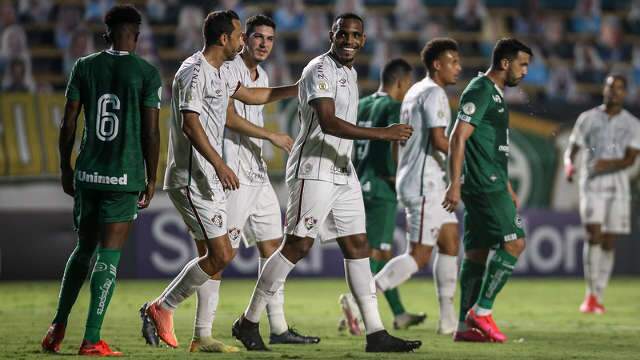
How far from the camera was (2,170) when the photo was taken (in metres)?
15.7

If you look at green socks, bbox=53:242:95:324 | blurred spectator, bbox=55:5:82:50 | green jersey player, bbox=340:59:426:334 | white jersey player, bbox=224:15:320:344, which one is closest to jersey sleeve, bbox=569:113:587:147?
green jersey player, bbox=340:59:426:334

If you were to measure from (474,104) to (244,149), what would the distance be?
65.1 inches

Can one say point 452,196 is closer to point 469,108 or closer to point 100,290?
point 469,108

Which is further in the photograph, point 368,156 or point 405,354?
point 368,156

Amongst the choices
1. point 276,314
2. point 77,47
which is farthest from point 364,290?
point 77,47

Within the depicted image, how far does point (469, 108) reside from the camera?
27.1 ft

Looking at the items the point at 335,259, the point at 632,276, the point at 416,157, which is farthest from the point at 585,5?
the point at 416,157

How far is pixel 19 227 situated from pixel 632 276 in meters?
8.83

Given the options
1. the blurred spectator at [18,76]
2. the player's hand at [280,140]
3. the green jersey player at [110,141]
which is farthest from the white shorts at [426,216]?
the blurred spectator at [18,76]

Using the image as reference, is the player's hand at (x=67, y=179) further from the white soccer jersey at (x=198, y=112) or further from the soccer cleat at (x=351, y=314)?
the soccer cleat at (x=351, y=314)

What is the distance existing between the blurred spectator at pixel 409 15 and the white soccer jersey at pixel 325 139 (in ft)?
40.7

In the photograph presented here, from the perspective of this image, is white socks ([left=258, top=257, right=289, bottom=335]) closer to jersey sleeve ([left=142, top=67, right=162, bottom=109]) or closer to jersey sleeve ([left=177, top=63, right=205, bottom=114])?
jersey sleeve ([left=177, top=63, right=205, bottom=114])

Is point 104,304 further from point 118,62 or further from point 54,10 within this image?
point 54,10

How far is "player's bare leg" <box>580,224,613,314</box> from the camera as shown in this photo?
11.8 meters
